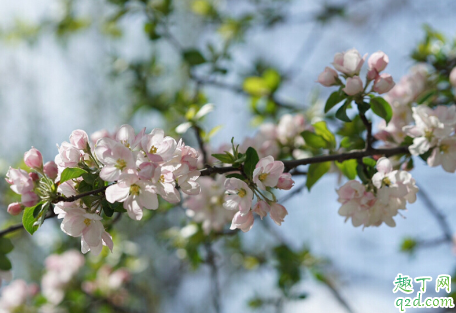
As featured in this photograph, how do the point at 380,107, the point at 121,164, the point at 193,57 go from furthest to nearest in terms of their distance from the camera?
the point at 193,57 < the point at 380,107 < the point at 121,164

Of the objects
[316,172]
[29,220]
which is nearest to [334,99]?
[316,172]

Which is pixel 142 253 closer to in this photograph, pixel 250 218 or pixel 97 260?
pixel 97 260

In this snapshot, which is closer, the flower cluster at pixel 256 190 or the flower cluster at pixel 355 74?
the flower cluster at pixel 256 190

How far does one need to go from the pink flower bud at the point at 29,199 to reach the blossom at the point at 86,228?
0.05m

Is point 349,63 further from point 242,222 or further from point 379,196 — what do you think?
point 242,222

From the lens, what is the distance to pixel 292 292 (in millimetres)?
1546

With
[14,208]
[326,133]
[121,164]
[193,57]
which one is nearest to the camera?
[121,164]

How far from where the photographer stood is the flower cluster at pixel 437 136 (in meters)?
0.75

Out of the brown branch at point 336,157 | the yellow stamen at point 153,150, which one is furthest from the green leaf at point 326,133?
the yellow stamen at point 153,150

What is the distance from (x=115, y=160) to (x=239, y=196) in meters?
0.20

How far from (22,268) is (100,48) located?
2.14 metres

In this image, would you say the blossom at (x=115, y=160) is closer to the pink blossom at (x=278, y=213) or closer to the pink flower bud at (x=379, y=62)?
the pink blossom at (x=278, y=213)

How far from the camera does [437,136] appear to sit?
29.3 inches

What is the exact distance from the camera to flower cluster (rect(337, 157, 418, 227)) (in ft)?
2.34
